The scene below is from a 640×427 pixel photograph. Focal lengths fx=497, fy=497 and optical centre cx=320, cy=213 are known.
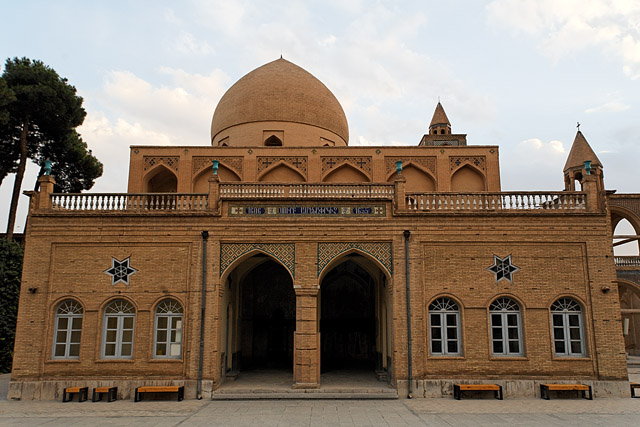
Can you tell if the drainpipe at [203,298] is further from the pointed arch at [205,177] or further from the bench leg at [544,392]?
the bench leg at [544,392]

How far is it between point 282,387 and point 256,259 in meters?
3.87

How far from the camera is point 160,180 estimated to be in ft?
59.6

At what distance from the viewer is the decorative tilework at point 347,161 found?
16938 millimetres

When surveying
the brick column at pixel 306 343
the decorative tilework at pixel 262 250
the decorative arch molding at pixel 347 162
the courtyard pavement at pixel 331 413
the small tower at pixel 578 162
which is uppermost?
the small tower at pixel 578 162

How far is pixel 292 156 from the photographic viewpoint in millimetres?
16953

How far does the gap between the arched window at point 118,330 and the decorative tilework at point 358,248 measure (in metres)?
4.96

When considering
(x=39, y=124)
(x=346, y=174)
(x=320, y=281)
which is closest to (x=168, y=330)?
(x=320, y=281)

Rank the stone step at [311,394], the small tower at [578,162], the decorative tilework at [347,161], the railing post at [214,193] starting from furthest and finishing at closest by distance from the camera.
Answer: the small tower at [578,162]
the decorative tilework at [347,161]
the railing post at [214,193]
the stone step at [311,394]

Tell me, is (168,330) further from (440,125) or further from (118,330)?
(440,125)

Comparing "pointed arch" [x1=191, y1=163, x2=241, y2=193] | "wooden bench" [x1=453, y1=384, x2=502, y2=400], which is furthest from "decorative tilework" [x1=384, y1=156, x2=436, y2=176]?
"wooden bench" [x1=453, y1=384, x2=502, y2=400]

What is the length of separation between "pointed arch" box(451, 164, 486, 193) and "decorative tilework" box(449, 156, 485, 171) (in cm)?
13

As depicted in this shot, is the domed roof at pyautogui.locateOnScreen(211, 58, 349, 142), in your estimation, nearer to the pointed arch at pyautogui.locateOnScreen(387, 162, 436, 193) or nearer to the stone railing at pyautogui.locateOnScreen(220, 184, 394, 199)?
the pointed arch at pyautogui.locateOnScreen(387, 162, 436, 193)

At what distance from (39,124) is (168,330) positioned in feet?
41.6

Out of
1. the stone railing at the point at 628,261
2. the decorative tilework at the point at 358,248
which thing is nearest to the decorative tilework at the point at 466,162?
the decorative tilework at the point at 358,248
